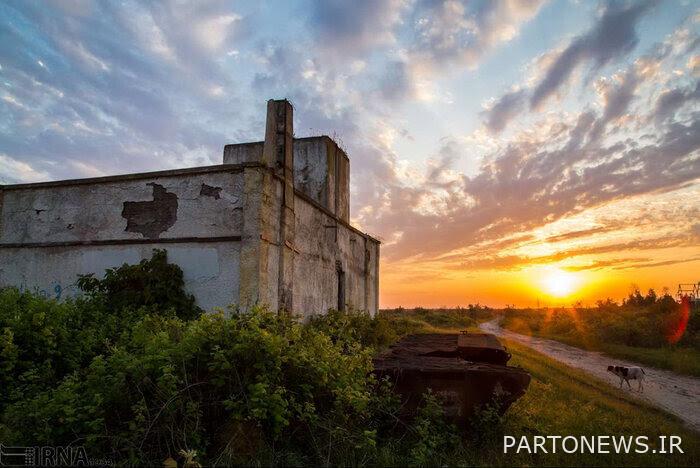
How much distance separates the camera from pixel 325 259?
13164mm

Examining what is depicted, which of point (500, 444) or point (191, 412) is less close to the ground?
point (191, 412)

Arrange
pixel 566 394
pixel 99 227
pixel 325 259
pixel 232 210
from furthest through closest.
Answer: pixel 325 259 < pixel 99 227 < pixel 232 210 < pixel 566 394

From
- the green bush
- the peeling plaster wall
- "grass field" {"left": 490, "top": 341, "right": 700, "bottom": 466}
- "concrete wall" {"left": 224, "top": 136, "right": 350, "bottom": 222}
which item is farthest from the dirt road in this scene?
"concrete wall" {"left": 224, "top": 136, "right": 350, "bottom": 222}

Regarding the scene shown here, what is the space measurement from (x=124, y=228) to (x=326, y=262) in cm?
535

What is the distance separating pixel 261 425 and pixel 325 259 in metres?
8.90

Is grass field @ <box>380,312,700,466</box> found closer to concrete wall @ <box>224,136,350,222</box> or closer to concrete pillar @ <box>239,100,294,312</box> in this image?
concrete pillar @ <box>239,100,294,312</box>

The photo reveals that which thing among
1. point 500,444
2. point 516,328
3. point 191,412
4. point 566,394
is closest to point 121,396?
point 191,412

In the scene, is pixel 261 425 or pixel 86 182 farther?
pixel 86 182

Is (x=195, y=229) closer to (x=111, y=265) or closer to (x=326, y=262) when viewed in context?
(x=111, y=265)

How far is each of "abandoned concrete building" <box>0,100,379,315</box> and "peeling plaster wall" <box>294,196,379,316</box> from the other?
5cm

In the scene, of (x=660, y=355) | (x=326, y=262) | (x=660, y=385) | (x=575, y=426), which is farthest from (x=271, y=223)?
(x=660, y=355)

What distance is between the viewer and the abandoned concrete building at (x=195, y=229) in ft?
30.2

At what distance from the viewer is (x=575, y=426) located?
5832 millimetres

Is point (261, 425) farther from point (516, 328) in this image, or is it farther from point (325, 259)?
point (516, 328)
